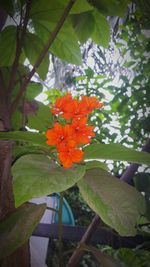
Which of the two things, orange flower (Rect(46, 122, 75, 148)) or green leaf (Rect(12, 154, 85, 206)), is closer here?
green leaf (Rect(12, 154, 85, 206))

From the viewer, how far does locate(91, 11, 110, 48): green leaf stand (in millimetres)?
664

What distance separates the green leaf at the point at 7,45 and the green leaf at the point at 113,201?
1.26 ft

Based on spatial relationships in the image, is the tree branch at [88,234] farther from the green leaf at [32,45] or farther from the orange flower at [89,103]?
the green leaf at [32,45]

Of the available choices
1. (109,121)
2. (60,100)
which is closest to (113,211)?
(60,100)

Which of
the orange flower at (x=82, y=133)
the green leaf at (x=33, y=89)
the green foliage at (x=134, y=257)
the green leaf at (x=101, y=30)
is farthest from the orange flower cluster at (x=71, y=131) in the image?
the green foliage at (x=134, y=257)

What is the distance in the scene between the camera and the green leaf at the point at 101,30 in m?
0.66

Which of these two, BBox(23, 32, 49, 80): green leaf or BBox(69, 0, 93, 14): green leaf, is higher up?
BBox(69, 0, 93, 14): green leaf

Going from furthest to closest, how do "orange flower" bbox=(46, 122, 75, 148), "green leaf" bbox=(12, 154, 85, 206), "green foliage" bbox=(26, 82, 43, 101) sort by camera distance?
"green foliage" bbox=(26, 82, 43, 101)
"orange flower" bbox=(46, 122, 75, 148)
"green leaf" bbox=(12, 154, 85, 206)

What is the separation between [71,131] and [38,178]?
14 cm

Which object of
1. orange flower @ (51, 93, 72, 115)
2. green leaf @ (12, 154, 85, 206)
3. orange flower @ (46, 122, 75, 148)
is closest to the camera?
green leaf @ (12, 154, 85, 206)

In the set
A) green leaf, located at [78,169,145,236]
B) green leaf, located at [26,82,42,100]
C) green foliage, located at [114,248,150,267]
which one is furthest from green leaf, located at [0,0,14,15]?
green foliage, located at [114,248,150,267]

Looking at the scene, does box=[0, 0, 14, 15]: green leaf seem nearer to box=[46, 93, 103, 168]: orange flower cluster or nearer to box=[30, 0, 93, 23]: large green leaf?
box=[30, 0, 93, 23]: large green leaf

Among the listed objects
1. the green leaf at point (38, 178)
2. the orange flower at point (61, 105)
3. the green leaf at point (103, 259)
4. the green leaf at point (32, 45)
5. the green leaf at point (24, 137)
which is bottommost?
the green leaf at point (103, 259)

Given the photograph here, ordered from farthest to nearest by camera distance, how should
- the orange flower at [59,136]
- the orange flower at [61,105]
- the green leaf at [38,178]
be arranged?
1. the orange flower at [61,105]
2. the orange flower at [59,136]
3. the green leaf at [38,178]
